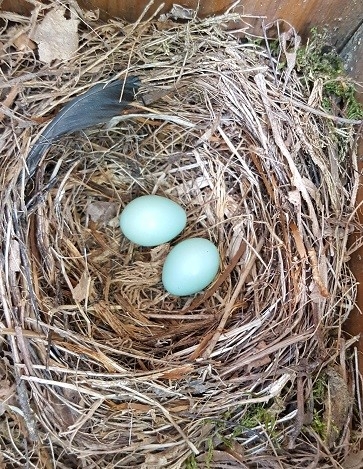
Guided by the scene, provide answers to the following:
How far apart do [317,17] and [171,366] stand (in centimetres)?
89

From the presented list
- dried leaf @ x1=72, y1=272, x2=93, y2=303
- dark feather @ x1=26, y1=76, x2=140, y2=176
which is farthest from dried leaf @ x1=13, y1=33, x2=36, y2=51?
dried leaf @ x1=72, y1=272, x2=93, y2=303

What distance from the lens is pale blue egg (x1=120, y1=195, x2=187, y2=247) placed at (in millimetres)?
1469

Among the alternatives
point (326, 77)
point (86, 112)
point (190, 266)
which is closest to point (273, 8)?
point (326, 77)

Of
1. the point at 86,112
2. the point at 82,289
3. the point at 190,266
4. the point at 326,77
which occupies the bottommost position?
the point at 82,289

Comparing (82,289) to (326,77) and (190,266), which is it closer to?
(190,266)

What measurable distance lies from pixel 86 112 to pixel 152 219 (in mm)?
282

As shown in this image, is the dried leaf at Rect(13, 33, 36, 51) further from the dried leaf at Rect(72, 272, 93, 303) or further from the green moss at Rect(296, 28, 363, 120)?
the green moss at Rect(296, 28, 363, 120)

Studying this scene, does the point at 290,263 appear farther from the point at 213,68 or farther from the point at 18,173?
the point at 18,173

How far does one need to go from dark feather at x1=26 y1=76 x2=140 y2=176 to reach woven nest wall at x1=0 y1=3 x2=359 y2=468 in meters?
0.03

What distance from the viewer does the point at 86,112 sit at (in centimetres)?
143

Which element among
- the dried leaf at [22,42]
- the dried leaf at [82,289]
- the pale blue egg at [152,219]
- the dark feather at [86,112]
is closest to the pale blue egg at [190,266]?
the pale blue egg at [152,219]

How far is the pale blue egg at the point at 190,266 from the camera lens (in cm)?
145

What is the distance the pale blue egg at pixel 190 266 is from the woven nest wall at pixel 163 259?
0.06 m

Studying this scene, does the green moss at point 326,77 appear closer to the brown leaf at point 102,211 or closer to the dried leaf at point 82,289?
the brown leaf at point 102,211
